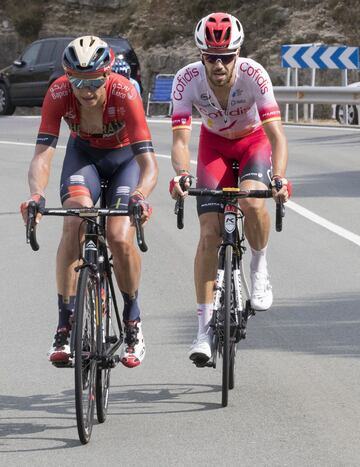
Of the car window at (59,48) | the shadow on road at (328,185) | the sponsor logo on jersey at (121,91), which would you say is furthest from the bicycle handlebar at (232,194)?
the car window at (59,48)

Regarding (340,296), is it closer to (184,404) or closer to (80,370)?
(184,404)

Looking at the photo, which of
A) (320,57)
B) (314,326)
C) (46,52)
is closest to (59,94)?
→ (314,326)

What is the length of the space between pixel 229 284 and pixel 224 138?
4.01 feet

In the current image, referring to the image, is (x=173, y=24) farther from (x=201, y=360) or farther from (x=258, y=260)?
(x=201, y=360)

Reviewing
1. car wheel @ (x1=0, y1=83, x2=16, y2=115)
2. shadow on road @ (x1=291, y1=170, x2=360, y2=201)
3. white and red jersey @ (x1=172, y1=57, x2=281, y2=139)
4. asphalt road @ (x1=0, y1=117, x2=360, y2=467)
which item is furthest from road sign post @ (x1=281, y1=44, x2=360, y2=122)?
white and red jersey @ (x1=172, y1=57, x2=281, y2=139)

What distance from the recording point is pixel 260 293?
27.2ft

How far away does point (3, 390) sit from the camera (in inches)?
307

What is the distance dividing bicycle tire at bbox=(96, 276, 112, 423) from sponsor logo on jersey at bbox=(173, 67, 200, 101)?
52.5 inches

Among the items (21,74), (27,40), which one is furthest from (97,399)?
(27,40)

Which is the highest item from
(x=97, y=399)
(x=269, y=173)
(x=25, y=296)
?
(x=269, y=173)

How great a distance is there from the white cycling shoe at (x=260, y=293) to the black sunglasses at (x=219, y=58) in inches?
54.6

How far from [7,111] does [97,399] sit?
104 ft

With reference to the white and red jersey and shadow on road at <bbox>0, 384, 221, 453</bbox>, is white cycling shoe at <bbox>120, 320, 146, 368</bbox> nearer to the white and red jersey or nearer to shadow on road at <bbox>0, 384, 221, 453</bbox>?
shadow on road at <bbox>0, 384, 221, 453</bbox>

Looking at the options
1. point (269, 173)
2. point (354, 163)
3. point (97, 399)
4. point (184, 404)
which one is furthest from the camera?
point (354, 163)
